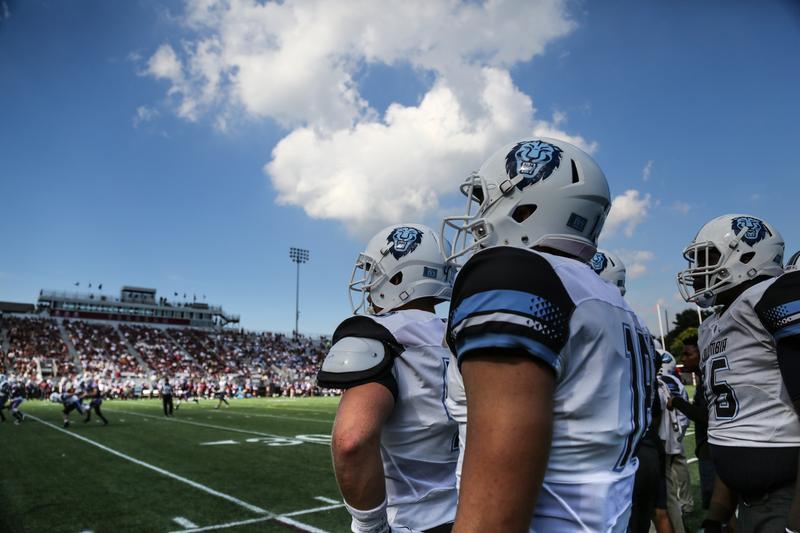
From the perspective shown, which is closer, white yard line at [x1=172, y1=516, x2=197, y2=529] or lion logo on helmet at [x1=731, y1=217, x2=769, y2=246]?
lion logo on helmet at [x1=731, y1=217, x2=769, y2=246]

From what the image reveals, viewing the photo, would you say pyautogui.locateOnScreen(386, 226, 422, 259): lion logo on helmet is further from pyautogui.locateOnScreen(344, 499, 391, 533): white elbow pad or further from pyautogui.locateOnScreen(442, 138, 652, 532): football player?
pyautogui.locateOnScreen(442, 138, 652, 532): football player

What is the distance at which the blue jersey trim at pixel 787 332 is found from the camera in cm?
236

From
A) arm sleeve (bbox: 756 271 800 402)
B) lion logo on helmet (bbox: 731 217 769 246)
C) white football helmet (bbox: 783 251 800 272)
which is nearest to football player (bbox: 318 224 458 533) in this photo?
arm sleeve (bbox: 756 271 800 402)

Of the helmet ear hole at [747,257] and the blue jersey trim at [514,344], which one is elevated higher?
the helmet ear hole at [747,257]

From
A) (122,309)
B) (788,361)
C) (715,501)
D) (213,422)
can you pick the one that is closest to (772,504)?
(715,501)

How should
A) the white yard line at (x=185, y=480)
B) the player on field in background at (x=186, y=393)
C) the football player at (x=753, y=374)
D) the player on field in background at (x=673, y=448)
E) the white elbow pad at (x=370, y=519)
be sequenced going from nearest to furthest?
1. the white elbow pad at (x=370, y=519)
2. the football player at (x=753, y=374)
3. the player on field in background at (x=673, y=448)
4. the white yard line at (x=185, y=480)
5. the player on field in background at (x=186, y=393)

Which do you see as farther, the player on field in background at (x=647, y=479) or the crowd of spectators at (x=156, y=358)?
the crowd of spectators at (x=156, y=358)

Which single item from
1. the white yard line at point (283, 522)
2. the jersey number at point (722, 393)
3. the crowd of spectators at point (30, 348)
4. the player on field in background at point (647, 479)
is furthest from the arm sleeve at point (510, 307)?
the crowd of spectators at point (30, 348)

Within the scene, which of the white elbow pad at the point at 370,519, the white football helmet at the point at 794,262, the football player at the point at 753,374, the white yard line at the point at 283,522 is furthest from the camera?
the white yard line at the point at 283,522

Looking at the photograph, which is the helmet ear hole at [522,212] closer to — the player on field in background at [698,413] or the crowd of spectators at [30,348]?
the player on field in background at [698,413]

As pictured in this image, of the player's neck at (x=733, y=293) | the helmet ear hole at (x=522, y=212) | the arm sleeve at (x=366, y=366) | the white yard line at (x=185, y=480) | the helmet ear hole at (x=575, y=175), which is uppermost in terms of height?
the helmet ear hole at (x=575, y=175)

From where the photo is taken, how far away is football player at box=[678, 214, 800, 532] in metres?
2.49

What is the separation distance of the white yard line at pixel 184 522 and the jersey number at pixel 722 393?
5269mm

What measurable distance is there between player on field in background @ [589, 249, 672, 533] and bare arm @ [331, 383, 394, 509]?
2.42 m
